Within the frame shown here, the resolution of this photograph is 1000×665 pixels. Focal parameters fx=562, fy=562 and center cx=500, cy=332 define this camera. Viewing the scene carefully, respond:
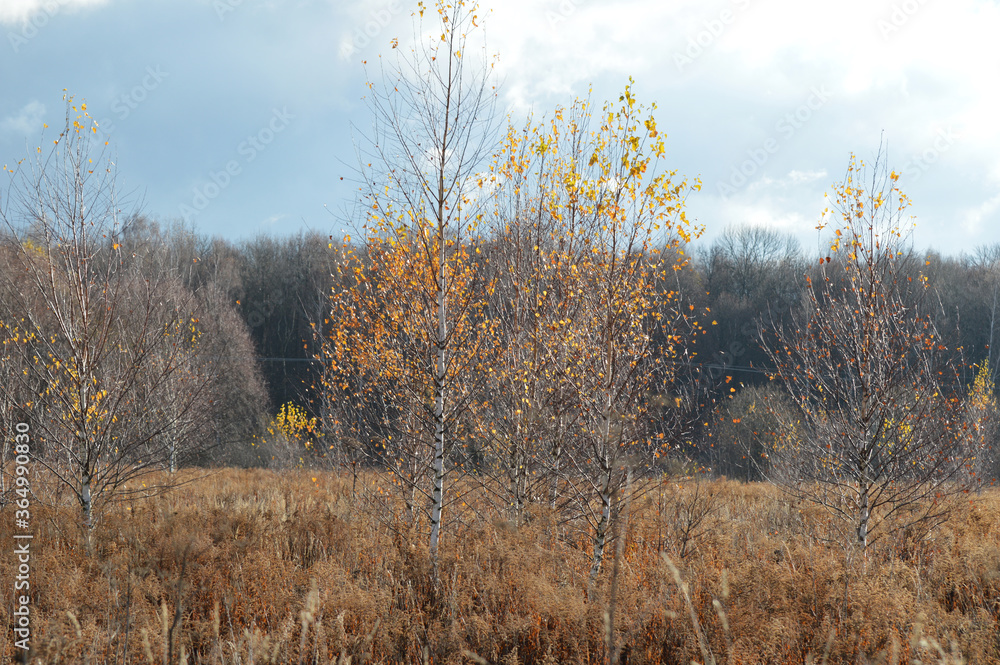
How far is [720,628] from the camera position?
3.89 meters

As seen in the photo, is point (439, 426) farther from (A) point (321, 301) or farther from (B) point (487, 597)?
(A) point (321, 301)

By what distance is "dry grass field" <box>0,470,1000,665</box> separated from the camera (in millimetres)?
3578

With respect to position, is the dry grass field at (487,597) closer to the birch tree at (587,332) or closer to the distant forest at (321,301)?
the birch tree at (587,332)

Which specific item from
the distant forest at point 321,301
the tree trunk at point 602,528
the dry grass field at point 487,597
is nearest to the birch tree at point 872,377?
the dry grass field at point 487,597

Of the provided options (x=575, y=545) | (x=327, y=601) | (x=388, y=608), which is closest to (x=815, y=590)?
(x=575, y=545)

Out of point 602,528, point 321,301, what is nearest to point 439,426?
point 602,528

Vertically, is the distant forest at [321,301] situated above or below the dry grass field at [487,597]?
above

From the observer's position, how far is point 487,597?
14.6ft

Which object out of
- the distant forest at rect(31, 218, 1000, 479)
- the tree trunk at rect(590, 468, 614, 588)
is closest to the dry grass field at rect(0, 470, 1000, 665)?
the tree trunk at rect(590, 468, 614, 588)

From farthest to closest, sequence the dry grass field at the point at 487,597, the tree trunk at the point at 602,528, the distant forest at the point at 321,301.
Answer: the distant forest at the point at 321,301 < the tree trunk at the point at 602,528 < the dry grass field at the point at 487,597

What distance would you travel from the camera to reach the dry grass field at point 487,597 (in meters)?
3.58

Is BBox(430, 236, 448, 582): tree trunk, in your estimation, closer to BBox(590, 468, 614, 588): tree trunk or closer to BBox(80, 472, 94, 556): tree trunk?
BBox(590, 468, 614, 588): tree trunk

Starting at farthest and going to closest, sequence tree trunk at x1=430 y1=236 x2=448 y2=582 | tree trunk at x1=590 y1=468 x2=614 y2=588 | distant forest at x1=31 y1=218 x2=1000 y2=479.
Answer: distant forest at x1=31 y1=218 x2=1000 y2=479
tree trunk at x1=430 y1=236 x2=448 y2=582
tree trunk at x1=590 y1=468 x2=614 y2=588

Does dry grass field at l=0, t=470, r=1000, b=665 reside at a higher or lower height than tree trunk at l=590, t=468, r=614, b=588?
lower
